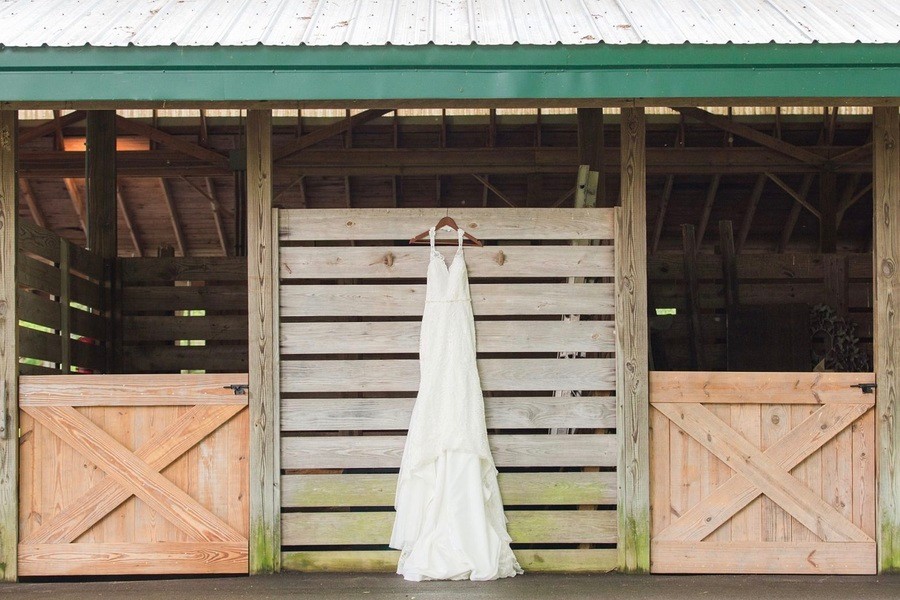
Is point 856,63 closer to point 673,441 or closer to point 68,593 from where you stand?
point 673,441

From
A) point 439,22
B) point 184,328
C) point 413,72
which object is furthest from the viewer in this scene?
point 184,328

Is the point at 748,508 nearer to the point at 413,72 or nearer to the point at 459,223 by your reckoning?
the point at 459,223

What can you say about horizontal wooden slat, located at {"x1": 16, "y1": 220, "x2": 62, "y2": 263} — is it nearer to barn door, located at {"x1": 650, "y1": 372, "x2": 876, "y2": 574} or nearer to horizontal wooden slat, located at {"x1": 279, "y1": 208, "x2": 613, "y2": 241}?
horizontal wooden slat, located at {"x1": 279, "y1": 208, "x2": 613, "y2": 241}

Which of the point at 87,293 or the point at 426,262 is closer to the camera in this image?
the point at 426,262

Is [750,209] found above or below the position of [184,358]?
above

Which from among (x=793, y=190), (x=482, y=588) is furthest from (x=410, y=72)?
(x=793, y=190)

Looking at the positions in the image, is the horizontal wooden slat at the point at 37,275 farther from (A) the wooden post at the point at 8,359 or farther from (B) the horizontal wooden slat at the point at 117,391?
(B) the horizontal wooden slat at the point at 117,391

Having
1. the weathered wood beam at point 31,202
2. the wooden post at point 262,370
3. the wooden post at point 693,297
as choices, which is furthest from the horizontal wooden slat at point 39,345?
the weathered wood beam at point 31,202

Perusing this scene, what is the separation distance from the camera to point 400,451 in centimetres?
518

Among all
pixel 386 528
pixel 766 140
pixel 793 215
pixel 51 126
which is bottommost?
pixel 386 528

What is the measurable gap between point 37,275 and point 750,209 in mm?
11339

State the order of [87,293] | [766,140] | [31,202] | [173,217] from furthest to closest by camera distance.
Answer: [173,217] < [31,202] < [766,140] < [87,293]

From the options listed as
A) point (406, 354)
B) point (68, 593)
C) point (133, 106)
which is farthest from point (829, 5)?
point (68, 593)

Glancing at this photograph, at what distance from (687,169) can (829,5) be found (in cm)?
736
